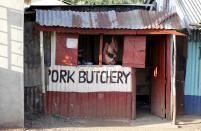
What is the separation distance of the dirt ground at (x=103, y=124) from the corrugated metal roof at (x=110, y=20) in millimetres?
2678

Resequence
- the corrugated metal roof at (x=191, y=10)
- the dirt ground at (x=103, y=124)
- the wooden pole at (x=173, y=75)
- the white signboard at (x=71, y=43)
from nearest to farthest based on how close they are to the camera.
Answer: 1. the dirt ground at (x=103, y=124)
2. the wooden pole at (x=173, y=75)
3. the white signboard at (x=71, y=43)
4. the corrugated metal roof at (x=191, y=10)

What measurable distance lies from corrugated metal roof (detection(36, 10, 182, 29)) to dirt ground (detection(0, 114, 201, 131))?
268cm

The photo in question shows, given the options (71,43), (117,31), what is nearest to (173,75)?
(117,31)

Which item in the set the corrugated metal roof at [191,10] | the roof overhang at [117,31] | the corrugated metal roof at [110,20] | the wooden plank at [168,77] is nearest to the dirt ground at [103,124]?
the wooden plank at [168,77]

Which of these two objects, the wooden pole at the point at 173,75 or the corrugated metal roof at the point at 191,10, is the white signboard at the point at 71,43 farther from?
the corrugated metal roof at the point at 191,10

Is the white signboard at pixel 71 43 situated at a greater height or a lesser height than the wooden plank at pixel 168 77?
greater

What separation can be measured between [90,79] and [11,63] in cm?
265

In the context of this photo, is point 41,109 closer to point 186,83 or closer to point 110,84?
point 110,84

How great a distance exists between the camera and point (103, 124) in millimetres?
12359

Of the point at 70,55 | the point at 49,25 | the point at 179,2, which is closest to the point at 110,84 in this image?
the point at 70,55

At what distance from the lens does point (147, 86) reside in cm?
1677

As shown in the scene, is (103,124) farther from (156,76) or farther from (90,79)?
(156,76)

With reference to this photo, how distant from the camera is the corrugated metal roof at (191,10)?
13.2m

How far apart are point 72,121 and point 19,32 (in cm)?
305
